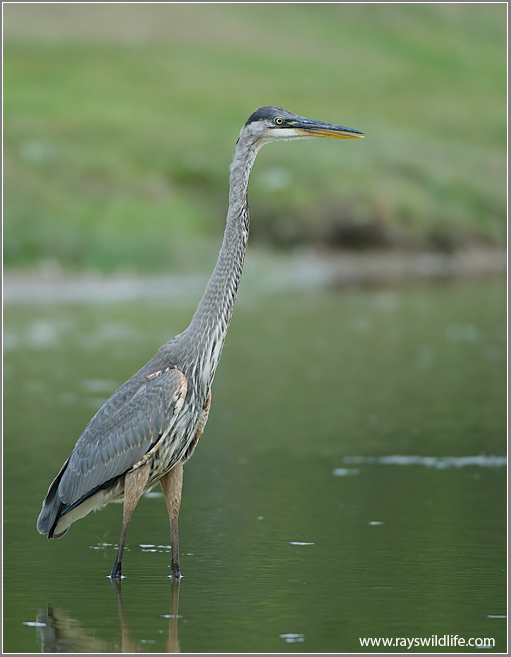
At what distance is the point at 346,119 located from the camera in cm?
3928

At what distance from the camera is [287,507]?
29.3 feet

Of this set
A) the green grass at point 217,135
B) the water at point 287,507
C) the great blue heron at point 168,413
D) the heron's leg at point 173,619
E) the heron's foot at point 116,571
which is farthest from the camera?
the green grass at point 217,135

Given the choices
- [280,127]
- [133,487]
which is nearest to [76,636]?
[133,487]

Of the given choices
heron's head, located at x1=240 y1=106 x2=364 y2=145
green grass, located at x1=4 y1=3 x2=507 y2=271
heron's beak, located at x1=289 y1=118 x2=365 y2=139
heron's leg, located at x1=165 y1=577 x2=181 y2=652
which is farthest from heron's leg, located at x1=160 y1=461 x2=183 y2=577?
green grass, located at x1=4 y1=3 x2=507 y2=271

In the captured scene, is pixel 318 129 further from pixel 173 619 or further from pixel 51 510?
pixel 173 619

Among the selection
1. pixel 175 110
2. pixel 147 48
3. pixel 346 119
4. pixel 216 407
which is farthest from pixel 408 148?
pixel 216 407

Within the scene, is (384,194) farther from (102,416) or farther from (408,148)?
(102,416)

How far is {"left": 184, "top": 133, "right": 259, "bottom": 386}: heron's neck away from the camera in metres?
7.50

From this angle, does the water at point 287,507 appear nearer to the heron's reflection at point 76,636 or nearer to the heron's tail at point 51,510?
the heron's reflection at point 76,636

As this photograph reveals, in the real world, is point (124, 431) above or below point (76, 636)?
above

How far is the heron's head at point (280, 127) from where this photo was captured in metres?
7.64

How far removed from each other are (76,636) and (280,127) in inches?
129

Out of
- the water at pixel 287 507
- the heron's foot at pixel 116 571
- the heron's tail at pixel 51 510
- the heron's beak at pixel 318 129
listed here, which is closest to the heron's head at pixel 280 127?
the heron's beak at pixel 318 129

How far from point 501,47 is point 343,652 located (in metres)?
58.6
